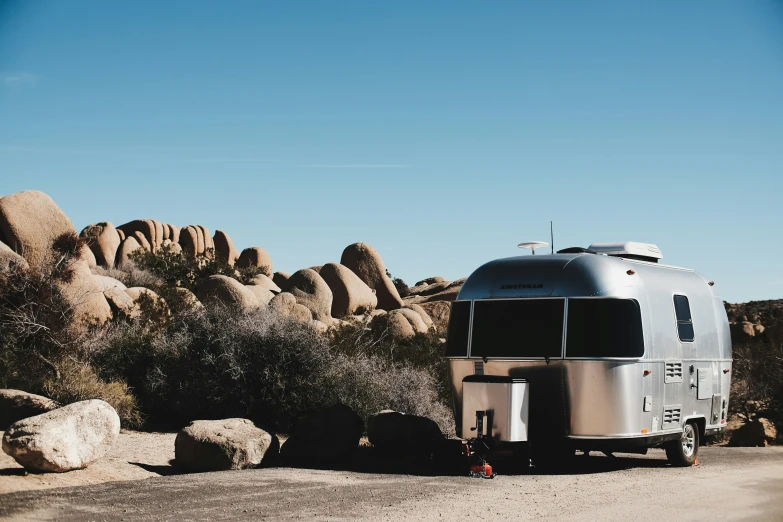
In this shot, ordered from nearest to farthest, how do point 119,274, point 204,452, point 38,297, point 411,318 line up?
point 204,452, point 38,297, point 411,318, point 119,274

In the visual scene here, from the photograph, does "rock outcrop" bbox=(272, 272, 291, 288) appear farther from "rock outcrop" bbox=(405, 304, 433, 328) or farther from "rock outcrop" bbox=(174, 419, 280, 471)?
"rock outcrop" bbox=(174, 419, 280, 471)

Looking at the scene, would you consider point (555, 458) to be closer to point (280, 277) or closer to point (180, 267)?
point (180, 267)

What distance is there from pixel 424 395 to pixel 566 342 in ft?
23.8

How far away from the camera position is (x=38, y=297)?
21.3 m

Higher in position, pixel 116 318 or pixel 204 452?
pixel 116 318

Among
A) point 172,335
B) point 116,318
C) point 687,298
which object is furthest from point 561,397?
point 116,318

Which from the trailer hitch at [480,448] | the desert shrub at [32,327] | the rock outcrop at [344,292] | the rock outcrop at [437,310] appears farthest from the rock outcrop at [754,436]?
the rock outcrop at [344,292]

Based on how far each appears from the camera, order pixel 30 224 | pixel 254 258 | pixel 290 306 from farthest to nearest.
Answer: pixel 254 258 < pixel 290 306 < pixel 30 224

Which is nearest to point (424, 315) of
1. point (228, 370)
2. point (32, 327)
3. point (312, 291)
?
point (312, 291)

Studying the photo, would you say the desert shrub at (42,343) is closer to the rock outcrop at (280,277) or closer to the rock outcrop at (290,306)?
the rock outcrop at (290,306)

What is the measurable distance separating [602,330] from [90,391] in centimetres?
1026

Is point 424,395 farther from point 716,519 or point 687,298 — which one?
point 716,519

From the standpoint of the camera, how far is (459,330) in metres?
14.1

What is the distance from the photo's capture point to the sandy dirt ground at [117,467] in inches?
492
